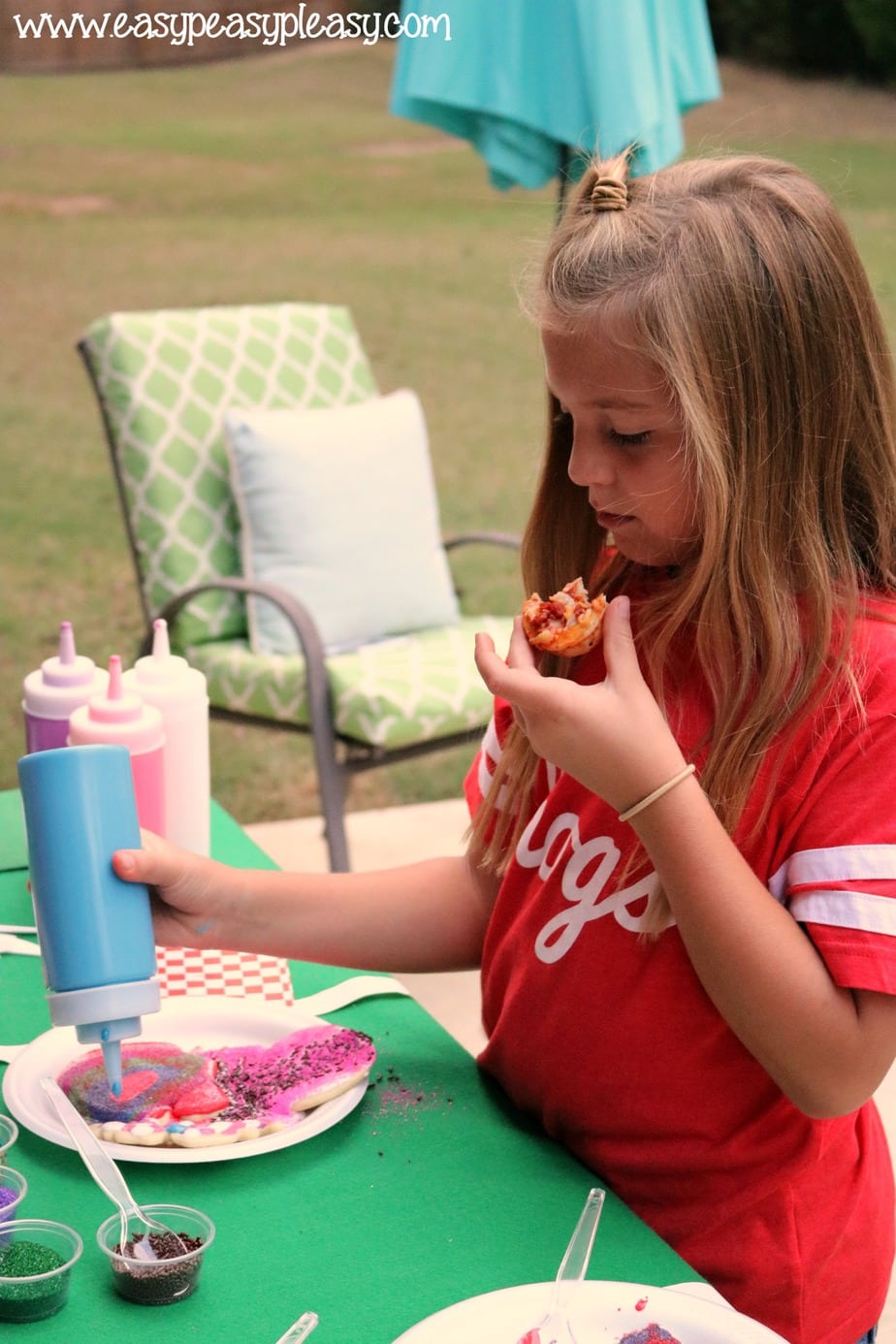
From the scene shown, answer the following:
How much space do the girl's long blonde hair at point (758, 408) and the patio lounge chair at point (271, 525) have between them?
1956 mm

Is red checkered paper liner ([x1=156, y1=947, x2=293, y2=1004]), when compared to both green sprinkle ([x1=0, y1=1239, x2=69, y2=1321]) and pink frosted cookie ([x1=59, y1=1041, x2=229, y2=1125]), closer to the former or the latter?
pink frosted cookie ([x1=59, y1=1041, x2=229, y2=1125])

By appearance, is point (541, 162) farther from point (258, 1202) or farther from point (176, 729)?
point (258, 1202)

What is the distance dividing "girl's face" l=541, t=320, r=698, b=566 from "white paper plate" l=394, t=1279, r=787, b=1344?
508mm

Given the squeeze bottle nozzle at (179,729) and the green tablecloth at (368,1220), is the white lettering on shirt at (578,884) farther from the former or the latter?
the squeeze bottle nozzle at (179,729)

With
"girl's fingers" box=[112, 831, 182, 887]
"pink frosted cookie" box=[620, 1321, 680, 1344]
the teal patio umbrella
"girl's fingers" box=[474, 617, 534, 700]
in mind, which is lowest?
"pink frosted cookie" box=[620, 1321, 680, 1344]

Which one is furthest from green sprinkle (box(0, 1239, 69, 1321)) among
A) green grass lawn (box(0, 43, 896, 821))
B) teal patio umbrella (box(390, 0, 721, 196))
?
green grass lawn (box(0, 43, 896, 821))

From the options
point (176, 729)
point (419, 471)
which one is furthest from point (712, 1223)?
point (419, 471)

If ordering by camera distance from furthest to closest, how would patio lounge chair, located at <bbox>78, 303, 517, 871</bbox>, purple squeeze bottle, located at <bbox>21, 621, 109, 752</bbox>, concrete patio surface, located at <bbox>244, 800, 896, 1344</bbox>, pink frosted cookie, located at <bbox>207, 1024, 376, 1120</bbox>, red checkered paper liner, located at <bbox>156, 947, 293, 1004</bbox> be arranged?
patio lounge chair, located at <bbox>78, 303, 517, 871</bbox> < concrete patio surface, located at <bbox>244, 800, 896, 1344</bbox> < purple squeeze bottle, located at <bbox>21, 621, 109, 752</bbox> < red checkered paper liner, located at <bbox>156, 947, 293, 1004</bbox> < pink frosted cookie, located at <bbox>207, 1024, 376, 1120</bbox>

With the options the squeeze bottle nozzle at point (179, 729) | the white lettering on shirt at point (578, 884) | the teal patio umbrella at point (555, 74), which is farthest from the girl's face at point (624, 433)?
the teal patio umbrella at point (555, 74)

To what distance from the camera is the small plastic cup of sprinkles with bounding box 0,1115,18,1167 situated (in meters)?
1.01

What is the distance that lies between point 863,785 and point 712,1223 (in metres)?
0.32

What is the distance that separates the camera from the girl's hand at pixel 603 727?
100cm

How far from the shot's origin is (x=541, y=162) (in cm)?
359

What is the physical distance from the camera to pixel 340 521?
11.1 ft
